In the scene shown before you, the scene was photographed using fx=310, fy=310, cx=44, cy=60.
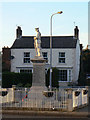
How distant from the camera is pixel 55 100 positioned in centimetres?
1988

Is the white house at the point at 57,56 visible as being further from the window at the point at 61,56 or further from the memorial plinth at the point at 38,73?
the memorial plinth at the point at 38,73

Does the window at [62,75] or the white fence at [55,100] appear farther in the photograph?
the window at [62,75]

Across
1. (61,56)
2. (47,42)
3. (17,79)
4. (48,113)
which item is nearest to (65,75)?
(61,56)

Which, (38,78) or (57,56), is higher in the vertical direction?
(57,56)

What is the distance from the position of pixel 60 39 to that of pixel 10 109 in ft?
96.9

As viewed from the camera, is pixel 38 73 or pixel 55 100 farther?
pixel 38 73

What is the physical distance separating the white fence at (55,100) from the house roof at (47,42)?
80.1 ft

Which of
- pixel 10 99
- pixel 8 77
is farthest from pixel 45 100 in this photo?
pixel 8 77

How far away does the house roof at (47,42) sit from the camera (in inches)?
1813

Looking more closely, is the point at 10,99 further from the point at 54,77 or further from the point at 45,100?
the point at 54,77

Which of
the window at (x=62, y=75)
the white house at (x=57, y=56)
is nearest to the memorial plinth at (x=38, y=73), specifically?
the white house at (x=57, y=56)

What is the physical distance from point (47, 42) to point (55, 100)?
27.8 m

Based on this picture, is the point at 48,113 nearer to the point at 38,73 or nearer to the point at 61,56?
the point at 38,73

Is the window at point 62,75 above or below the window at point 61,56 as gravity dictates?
below
